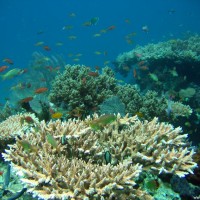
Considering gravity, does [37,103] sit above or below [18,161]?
above

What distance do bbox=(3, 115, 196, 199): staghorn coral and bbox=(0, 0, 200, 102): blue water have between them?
69303 millimetres

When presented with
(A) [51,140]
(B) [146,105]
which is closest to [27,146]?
(A) [51,140]

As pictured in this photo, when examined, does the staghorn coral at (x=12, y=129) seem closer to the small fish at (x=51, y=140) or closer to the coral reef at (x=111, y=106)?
the small fish at (x=51, y=140)

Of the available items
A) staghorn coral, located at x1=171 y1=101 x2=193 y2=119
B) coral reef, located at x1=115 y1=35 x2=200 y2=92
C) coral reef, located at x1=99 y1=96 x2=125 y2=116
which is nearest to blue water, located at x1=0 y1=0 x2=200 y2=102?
coral reef, located at x1=115 y1=35 x2=200 y2=92

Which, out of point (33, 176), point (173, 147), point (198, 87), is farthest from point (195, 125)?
point (33, 176)

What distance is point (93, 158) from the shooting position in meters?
3.85

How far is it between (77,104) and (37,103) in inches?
47.3

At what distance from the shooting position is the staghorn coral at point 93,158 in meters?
3.20

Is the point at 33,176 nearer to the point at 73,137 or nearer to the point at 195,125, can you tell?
the point at 73,137

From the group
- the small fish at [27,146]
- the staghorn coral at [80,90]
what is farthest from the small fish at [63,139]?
Answer: the staghorn coral at [80,90]

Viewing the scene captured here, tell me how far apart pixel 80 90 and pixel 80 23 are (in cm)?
12446

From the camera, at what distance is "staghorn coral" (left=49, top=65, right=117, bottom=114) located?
6.74 m

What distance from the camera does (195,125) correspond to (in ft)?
31.8

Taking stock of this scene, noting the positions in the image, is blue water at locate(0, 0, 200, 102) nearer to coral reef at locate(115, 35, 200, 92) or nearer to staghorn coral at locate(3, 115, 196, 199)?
coral reef at locate(115, 35, 200, 92)
